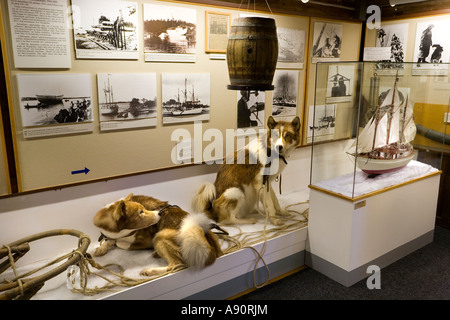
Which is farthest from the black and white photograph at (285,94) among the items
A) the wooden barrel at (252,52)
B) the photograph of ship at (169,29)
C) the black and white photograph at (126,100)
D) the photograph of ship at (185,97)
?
the wooden barrel at (252,52)

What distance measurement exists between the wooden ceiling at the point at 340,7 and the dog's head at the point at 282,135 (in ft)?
3.71

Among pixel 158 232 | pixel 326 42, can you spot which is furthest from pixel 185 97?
pixel 326 42

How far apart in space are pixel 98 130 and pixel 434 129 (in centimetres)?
318

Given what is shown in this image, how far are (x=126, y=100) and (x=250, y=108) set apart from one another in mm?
1277

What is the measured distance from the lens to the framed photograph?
317cm

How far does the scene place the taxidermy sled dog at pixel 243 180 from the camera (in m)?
3.24

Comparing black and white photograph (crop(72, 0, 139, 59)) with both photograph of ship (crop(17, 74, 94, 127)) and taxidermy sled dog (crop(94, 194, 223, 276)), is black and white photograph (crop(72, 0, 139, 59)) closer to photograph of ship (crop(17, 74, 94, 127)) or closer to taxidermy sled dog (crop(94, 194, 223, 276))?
photograph of ship (crop(17, 74, 94, 127))

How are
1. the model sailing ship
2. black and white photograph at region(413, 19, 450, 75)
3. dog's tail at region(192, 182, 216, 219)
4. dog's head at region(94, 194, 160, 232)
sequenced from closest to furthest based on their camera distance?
1. dog's head at region(94, 194, 160, 232)
2. the model sailing ship
3. dog's tail at region(192, 182, 216, 219)
4. black and white photograph at region(413, 19, 450, 75)

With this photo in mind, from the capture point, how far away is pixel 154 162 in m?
3.12

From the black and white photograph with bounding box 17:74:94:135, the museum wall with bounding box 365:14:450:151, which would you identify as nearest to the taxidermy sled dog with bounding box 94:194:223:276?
the black and white photograph with bounding box 17:74:94:135

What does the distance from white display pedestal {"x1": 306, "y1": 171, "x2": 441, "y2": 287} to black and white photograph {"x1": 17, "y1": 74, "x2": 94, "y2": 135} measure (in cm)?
196

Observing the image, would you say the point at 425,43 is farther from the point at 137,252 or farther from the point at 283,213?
the point at 137,252

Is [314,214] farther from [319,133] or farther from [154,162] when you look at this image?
[154,162]

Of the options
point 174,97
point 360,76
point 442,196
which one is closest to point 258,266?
point 174,97
